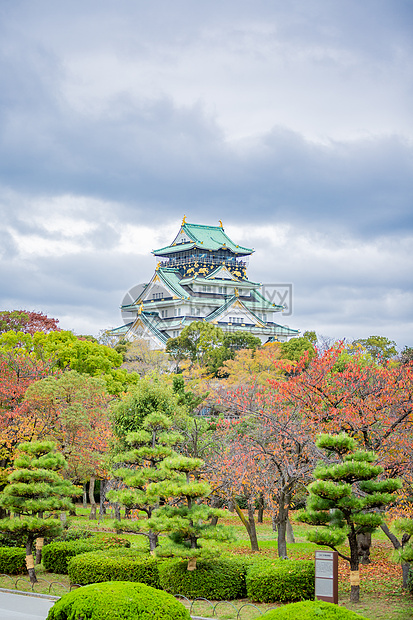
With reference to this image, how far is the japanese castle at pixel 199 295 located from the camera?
69875 millimetres

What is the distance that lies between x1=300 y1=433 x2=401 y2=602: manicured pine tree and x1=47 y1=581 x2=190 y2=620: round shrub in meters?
4.57

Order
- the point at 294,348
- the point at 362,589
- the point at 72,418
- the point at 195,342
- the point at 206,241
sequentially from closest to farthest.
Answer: the point at 362,589 → the point at 72,418 → the point at 294,348 → the point at 195,342 → the point at 206,241

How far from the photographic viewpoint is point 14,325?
5912 cm

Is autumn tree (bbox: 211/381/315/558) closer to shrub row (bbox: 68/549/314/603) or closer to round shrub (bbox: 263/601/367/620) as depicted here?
shrub row (bbox: 68/549/314/603)

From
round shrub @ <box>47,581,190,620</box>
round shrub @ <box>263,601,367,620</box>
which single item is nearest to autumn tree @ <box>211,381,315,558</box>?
round shrub @ <box>47,581,190,620</box>

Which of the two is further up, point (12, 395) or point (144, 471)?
point (12, 395)

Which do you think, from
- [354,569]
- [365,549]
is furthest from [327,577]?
[365,549]

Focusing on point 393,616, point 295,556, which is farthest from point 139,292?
point 393,616

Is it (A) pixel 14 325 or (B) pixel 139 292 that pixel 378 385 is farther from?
(B) pixel 139 292

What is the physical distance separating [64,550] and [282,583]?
6.85 metres

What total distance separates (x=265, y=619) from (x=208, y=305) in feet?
215

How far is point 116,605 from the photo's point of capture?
8172mm

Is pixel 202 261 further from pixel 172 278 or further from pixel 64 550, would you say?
pixel 64 550

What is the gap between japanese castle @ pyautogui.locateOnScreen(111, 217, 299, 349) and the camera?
69875 millimetres
